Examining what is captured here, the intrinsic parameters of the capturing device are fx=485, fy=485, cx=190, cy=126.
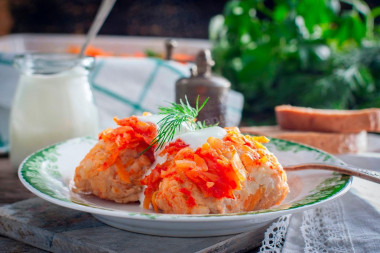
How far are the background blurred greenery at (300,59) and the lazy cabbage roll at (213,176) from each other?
8.35ft

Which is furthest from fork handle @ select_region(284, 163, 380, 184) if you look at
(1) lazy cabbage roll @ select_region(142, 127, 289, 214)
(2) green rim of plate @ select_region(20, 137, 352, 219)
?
(1) lazy cabbage roll @ select_region(142, 127, 289, 214)

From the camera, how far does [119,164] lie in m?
1.46

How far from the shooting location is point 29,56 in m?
1.99

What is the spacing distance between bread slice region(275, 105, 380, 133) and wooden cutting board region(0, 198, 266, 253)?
1.40 m

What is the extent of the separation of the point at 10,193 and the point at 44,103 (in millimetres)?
426

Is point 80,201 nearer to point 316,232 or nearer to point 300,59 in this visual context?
point 316,232

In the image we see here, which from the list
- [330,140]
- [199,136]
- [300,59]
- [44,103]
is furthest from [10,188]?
[300,59]

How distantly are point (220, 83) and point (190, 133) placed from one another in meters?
0.87

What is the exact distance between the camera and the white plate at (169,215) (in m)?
1.13

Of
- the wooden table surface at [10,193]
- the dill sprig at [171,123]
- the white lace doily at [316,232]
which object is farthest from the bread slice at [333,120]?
the wooden table surface at [10,193]

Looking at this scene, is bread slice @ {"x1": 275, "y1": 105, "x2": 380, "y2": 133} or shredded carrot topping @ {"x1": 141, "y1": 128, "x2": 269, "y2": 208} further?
bread slice @ {"x1": 275, "y1": 105, "x2": 380, "y2": 133}

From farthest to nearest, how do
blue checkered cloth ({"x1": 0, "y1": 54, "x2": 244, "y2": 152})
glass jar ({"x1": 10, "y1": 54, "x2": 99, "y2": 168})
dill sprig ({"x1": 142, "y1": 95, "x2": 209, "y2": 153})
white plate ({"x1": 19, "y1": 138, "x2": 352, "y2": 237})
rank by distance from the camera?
blue checkered cloth ({"x1": 0, "y1": 54, "x2": 244, "y2": 152}), glass jar ({"x1": 10, "y1": 54, "x2": 99, "y2": 168}), dill sprig ({"x1": 142, "y1": 95, "x2": 209, "y2": 153}), white plate ({"x1": 19, "y1": 138, "x2": 352, "y2": 237})

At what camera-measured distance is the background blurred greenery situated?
3826 mm

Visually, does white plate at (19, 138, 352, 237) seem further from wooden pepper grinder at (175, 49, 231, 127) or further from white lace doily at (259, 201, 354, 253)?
wooden pepper grinder at (175, 49, 231, 127)
